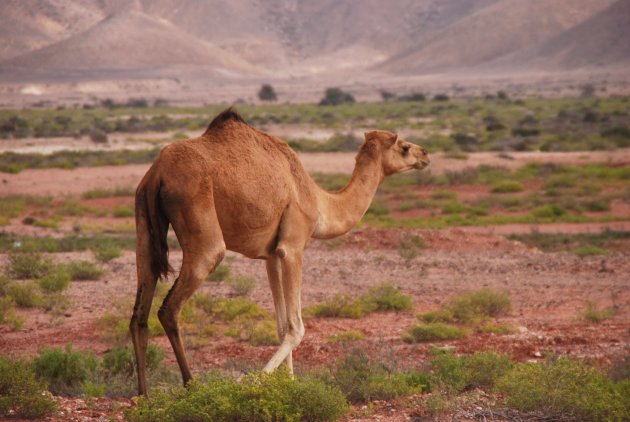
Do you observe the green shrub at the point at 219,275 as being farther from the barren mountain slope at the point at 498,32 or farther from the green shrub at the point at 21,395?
the barren mountain slope at the point at 498,32

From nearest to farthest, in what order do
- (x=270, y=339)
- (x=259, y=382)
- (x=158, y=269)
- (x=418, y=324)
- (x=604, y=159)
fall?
(x=259, y=382)
(x=158, y=269)
(x=270, y=339)
(x=418, y=324)
(x=604, y=159)

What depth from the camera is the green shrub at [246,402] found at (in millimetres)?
7145

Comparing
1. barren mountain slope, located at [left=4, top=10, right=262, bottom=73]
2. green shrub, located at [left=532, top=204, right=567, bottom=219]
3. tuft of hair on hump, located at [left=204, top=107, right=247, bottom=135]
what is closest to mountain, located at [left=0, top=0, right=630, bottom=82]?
barren mountain slope, located at [left=4, top=10, right=262, bottom=73]

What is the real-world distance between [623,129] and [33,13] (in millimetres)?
120984

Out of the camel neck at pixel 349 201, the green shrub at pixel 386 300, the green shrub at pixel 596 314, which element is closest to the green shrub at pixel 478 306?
the green shrub at pixel 386 300

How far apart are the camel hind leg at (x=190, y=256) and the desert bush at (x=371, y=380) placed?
1.75 m

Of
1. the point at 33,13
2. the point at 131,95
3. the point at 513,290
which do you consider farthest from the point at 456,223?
the point at 33,13

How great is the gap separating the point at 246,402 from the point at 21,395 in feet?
6.26

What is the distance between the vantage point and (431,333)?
499 inches

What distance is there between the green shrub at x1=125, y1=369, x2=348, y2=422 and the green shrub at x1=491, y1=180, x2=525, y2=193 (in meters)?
23.4

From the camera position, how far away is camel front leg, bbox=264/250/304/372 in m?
8.71

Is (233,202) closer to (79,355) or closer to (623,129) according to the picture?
(79,355)

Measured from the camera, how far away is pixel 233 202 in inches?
324

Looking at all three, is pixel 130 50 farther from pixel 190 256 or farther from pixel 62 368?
pixel 190 256
